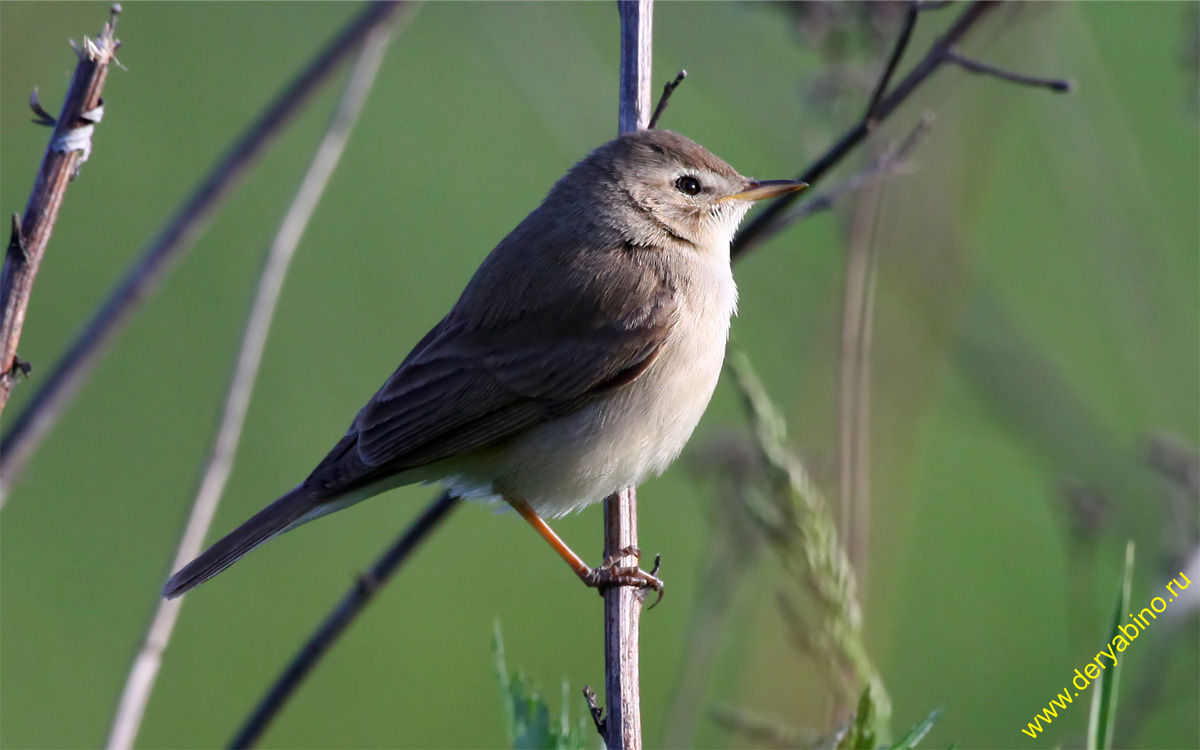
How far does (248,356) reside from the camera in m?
2.85

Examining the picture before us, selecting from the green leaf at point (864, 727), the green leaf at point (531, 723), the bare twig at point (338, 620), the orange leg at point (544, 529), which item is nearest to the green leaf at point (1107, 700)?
the green leaf at point (864, 727)

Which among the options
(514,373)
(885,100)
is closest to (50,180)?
(514,373)

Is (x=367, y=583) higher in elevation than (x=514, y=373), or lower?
lower

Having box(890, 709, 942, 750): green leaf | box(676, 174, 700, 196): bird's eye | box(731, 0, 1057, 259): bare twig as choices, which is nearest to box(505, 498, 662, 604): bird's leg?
box(731, 0, 1057, 259): bare twig

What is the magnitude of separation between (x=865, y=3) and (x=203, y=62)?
20.1ft

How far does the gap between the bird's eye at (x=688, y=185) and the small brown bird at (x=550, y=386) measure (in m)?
0.18

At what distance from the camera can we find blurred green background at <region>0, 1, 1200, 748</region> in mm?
3705

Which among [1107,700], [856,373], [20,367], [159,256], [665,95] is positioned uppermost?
[159,256]

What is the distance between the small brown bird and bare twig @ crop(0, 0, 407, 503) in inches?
32.1

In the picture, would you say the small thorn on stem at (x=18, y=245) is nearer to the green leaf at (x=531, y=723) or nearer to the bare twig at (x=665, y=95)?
the green leaf at (x=531, y=723)

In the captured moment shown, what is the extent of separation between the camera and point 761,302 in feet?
20.7

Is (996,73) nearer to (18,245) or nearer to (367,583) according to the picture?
(367,583)

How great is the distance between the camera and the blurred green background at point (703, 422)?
3705 mm

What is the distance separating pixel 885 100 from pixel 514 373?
4.19ft
